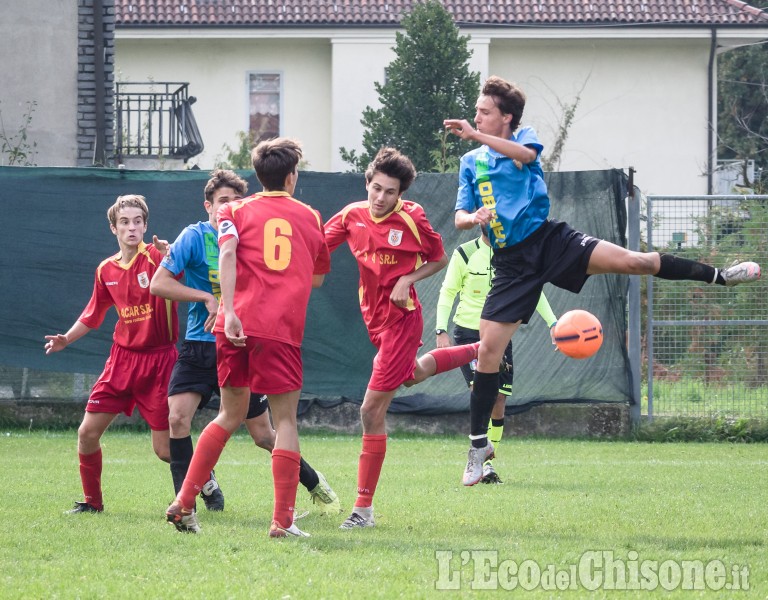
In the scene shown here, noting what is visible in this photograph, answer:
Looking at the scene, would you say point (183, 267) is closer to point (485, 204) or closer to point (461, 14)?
point (485, 204)

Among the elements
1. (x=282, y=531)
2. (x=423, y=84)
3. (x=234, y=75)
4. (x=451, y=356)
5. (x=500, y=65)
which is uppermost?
(x=500, y=65)

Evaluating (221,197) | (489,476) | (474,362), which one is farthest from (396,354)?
(474,362)

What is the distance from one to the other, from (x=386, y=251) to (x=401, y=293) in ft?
1.08

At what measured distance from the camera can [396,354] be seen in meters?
5.93

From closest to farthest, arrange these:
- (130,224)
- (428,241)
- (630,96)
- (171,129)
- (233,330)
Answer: (233,330) → (428,241) → (130,224) → (171,129) → (630,96)

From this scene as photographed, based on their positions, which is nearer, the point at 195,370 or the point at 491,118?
the point at 195,370

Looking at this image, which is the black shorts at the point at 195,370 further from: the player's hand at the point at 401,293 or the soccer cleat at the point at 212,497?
the player's hand at the point at 401,293

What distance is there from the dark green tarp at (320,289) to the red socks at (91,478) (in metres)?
5.01

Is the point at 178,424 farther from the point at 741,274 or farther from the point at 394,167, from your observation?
the point at 741,274

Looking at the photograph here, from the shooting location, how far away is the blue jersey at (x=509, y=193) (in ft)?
21.1

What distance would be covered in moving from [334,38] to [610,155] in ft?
24.5

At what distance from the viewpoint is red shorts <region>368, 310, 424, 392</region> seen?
5.88 metres

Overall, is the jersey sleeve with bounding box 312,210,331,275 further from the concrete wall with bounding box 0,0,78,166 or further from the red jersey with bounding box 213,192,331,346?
the concrete wall with bounding box 0,0,78,166

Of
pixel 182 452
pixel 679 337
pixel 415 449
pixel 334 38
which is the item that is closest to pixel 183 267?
pixel 182 452
